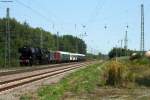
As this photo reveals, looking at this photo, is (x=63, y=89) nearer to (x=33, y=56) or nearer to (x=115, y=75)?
(x=115, y=75)

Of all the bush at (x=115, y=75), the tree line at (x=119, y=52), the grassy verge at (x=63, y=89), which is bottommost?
the grassy verge at (x=63, y=89)

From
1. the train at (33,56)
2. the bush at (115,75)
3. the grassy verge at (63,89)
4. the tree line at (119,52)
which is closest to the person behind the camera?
the grassy verge at (63,89)

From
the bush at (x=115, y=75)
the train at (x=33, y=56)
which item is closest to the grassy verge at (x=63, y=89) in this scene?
the bush at (x=115, y=75)

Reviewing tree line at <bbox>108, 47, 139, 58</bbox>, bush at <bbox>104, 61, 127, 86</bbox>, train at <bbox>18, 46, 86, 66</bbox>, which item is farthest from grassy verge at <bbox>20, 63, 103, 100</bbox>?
tree line at <bbox>108, 47, 139, 58</bbox>

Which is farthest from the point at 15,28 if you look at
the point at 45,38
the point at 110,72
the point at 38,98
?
the point at 38,98

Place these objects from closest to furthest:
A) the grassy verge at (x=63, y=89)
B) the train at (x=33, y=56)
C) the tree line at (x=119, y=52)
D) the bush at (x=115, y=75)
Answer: the grassy verge at (x=63, y=89) < the bush at (x=115, y=75) < the train at (x=33, y=56) < the tree line at (x=119, y=52)

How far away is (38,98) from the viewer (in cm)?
1891

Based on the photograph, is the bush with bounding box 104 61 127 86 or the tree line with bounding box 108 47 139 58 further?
the tree line with bounding box 108 47 139 58

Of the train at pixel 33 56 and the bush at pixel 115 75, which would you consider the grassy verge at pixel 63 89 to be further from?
the train at pixel 33 56

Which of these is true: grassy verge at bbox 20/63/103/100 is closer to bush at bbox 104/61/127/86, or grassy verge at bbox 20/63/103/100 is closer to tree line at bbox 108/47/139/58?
bush at bbox 104/61/127/86

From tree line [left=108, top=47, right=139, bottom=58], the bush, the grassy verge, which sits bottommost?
the grassy verge

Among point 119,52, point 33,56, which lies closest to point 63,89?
point 33,56

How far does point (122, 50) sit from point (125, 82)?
139 m

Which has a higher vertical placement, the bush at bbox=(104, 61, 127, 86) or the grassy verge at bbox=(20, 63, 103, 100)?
the bush at bbox=(104, 61, 127, 86)
